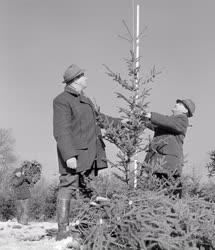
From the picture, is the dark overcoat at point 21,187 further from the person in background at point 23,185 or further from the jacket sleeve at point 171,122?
the jacket sleeve at point 171,122

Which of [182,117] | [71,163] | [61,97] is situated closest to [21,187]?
[182,117]

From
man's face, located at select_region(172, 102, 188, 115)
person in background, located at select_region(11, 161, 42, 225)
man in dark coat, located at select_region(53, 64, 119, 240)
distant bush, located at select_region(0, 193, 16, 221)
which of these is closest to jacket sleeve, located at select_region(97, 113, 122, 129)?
man in dark coat, located at select_region(53, 64, 119, 240)

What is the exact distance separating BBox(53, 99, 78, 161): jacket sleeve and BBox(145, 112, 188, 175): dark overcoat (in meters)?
0.96

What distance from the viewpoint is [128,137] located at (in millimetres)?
5590

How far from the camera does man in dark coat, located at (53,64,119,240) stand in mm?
5863

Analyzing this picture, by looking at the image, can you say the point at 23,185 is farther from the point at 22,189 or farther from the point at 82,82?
the point at 82,82

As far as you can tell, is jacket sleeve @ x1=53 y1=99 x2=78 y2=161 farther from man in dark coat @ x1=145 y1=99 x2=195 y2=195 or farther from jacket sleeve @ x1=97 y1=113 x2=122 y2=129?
man in dark coat @ x1=145 y1=99 x2=195 y2=195

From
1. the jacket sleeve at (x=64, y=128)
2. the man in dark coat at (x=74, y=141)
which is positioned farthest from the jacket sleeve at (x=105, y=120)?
the jacket sleeve at (x=64, y=128)

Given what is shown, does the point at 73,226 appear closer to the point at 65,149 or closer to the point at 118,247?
the point at 118,247

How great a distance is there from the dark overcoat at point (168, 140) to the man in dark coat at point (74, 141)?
1.91ft

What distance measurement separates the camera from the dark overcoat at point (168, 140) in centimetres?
638

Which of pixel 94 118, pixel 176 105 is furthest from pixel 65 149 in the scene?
pixel 176 105

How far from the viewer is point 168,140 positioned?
6.77 m

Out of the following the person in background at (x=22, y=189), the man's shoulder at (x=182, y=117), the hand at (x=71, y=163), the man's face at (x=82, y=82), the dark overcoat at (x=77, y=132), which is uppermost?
the man's face at (x=82, y=82)
